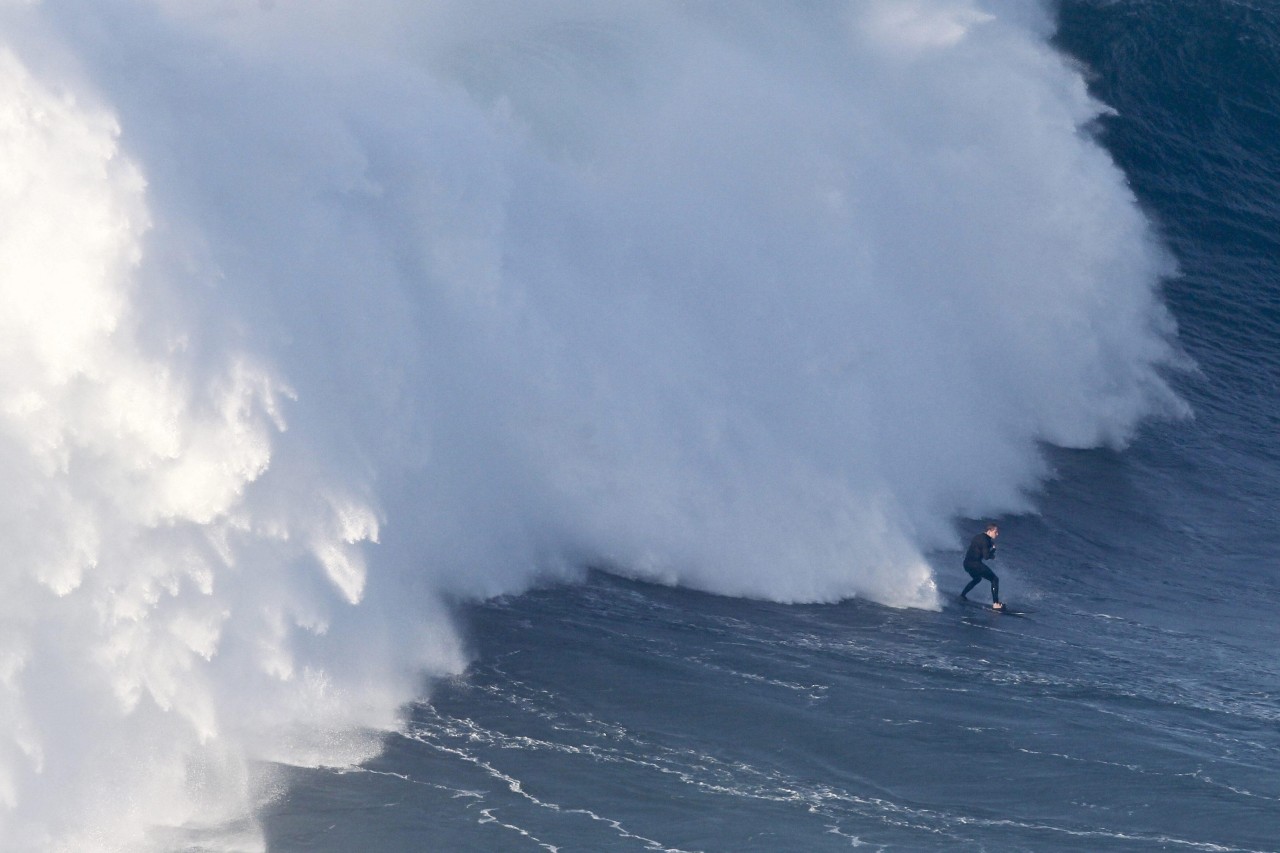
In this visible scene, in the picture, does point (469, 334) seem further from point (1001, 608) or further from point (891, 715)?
point (1001, 608)

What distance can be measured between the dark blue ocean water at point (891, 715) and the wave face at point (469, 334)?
2.62 feet

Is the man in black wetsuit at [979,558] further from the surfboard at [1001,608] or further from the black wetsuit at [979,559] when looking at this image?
the surfboard at [1001,608]

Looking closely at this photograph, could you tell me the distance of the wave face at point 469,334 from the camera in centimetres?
1239

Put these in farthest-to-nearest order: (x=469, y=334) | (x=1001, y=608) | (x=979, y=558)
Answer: (x=979, y=558), (x=1001, y=608), (x=469, y=334)

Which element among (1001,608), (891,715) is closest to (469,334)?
(891,715)

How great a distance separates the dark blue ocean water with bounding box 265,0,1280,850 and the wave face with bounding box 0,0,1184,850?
798 mm

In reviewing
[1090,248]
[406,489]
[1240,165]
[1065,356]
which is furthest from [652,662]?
[1240,165]

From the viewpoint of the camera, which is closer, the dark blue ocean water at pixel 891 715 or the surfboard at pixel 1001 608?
the dark blue ocean water at pixel 891 715

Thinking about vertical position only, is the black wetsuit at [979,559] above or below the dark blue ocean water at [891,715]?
above

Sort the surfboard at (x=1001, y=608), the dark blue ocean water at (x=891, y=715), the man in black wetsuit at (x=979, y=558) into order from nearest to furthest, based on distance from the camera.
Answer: the dark blue ocean water at (x=891, y=715) → the surfboard at (x=1001, y=608) → the man in black wetsuit at (x=979, y=558)

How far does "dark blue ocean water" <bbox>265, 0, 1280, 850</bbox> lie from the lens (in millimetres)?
12219

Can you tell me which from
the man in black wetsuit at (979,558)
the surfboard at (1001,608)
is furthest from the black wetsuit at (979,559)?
the surfboard at (1001,608)

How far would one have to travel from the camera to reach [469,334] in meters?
17.9

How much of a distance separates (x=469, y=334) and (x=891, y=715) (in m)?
6.44
